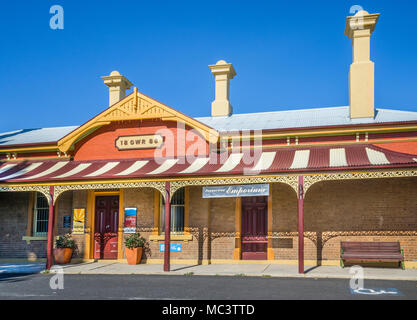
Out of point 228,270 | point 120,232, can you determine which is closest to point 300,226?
point 228,270

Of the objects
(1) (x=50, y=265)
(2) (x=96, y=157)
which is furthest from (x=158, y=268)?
(2) (x=96, y=157)

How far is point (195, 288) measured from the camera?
1041cm

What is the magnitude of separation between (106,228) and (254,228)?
5072mm

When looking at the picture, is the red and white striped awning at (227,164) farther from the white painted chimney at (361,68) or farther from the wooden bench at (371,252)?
the wooden bench at (371,252)

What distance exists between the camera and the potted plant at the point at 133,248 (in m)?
15.3

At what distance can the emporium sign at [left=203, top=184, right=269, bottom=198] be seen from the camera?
44.2 feet

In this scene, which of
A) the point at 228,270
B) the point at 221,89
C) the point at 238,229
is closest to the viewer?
the point at 228,270

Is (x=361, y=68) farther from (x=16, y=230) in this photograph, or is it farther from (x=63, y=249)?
(x=16, y=230)

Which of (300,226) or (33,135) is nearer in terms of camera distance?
(300,226)

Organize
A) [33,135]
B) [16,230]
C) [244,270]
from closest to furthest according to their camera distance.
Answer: [244,270]
[16,230]
[33,135]

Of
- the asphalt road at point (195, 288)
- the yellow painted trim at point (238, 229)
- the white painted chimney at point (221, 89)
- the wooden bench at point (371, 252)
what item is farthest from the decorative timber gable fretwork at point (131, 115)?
the wooden bench at point (371, 252)
